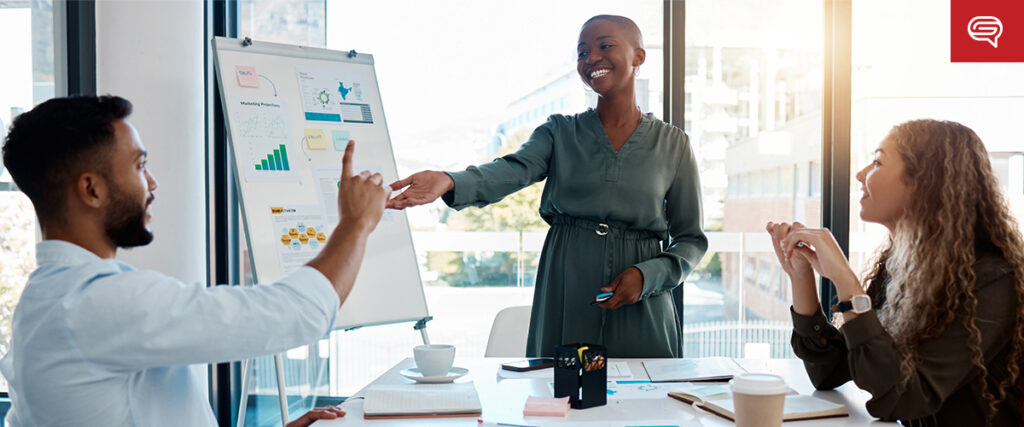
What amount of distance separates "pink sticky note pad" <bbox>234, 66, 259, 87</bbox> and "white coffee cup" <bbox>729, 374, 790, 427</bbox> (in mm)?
2162

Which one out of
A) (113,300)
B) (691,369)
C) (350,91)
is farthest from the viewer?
(350,91)

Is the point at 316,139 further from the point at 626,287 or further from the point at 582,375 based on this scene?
the point at 582,375

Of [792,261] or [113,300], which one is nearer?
[113,300]

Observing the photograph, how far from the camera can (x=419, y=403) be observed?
1493 millimetres

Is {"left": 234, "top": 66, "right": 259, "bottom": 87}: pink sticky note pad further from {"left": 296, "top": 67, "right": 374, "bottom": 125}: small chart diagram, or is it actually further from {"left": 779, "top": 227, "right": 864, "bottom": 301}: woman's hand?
{"left": 779, "top": 227, "right": 864, "bottom": 301}: woman's hand

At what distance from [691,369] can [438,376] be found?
0.58m

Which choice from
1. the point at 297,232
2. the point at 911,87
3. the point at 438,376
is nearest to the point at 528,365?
the point at 438,376

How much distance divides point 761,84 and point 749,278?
0.88 meters

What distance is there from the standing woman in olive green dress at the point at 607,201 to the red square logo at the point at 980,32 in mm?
1970

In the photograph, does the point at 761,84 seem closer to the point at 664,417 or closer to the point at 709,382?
the point at 709,382

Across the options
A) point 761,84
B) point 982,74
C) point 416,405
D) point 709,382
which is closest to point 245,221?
point 416,405

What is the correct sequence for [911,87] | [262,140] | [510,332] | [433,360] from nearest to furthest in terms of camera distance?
[433,360] → [510,332] → [262,140] → [911,87]

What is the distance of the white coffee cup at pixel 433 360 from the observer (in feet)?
5.59

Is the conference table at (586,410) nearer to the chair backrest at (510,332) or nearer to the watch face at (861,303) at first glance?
the watch face at (861,303)
